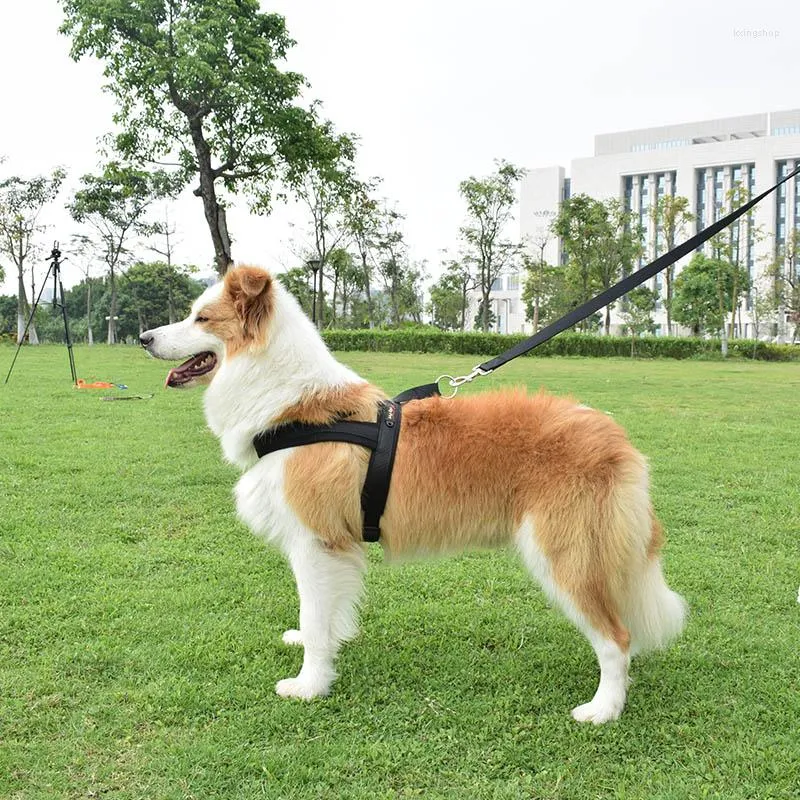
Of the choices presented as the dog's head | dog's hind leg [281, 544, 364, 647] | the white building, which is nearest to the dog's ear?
the dog's head

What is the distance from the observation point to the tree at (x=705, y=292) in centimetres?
5025

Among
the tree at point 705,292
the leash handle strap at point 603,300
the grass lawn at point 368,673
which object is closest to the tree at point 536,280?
the tree at point 705,292

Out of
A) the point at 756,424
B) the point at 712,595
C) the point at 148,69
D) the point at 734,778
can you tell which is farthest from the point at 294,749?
the point at 148,69

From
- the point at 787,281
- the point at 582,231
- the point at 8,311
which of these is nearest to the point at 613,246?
the point at 582,231

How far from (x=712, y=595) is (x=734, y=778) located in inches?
72.8

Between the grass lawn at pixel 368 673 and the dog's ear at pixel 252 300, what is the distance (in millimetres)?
1646

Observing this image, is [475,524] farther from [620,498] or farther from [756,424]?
[756,424]

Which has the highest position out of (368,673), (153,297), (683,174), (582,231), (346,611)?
(683,174)

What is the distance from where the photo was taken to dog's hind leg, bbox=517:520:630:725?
2.95 m

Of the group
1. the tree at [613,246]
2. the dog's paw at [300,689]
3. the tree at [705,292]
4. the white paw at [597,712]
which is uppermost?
the tree at [613,246]

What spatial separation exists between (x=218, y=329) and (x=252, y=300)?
0.75 feet

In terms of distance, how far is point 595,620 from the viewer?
9.74 ft

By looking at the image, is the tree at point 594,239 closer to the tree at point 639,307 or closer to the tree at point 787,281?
the tree at point 639,307

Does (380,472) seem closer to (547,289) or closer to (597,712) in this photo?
(597,712)
